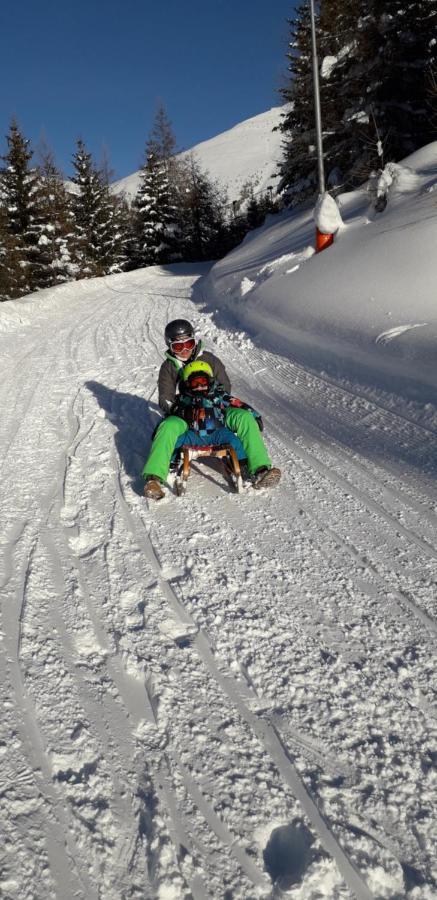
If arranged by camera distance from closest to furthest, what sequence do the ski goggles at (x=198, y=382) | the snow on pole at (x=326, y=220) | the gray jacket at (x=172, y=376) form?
the ski goggles at (x=198, y=382)
the gray jacket at (x=172, y=376)
the snow on pole at (x=326, y=220)

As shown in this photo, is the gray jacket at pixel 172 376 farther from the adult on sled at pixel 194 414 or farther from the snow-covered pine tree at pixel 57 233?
the snow-covered pine tree at pixel 57 233

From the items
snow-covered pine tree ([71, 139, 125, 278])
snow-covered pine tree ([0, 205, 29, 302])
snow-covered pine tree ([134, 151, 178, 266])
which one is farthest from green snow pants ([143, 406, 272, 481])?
snow-covered pine tree ([134, 151, 178, 266])

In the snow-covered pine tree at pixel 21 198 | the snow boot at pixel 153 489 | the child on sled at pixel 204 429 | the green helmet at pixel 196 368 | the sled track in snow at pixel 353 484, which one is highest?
the snow-covered pine tree at pixel 21 198

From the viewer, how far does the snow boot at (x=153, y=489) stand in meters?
3.65

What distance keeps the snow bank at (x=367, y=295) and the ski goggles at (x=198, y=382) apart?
7.39 ft

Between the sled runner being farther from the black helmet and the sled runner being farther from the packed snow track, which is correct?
the black helmet

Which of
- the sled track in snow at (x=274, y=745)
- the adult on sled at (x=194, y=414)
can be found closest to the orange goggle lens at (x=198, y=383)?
the adult on sled at (x=194, y=414)

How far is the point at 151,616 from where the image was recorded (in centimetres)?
257

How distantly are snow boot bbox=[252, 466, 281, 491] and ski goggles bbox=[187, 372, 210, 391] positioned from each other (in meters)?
0.92

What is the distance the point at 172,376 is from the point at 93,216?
29.2 meters

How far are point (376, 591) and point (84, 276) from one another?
28.6 meters

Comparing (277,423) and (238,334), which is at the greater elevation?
(238,334)

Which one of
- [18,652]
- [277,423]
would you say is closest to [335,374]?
[277,423]

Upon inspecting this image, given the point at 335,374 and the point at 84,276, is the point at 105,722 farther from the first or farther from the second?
the point at 84,276
